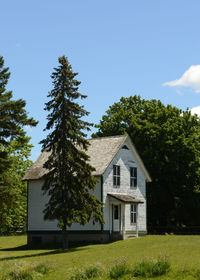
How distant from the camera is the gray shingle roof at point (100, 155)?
128ft

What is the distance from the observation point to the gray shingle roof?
39.0 metres

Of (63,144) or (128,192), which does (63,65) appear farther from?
(128,192)

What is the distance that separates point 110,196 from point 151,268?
20.3 meters

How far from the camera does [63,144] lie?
3328 cm

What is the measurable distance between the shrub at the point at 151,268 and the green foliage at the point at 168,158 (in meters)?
30.1

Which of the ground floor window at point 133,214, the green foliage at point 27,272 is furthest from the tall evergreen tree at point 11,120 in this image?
the green foliage at point 27,272

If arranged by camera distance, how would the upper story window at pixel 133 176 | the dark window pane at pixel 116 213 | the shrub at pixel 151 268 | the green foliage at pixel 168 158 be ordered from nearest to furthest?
the shrub at pixel 151 268
the dark window pane at pixel 116 213
the upper story window at pixel 133 176
the green foliage at pixel 168 158

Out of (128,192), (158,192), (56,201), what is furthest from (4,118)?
(158,192)

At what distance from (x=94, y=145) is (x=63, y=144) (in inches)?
369

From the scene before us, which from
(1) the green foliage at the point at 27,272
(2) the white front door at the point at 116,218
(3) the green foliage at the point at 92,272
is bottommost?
(1) the green foliage at the point at 27,272

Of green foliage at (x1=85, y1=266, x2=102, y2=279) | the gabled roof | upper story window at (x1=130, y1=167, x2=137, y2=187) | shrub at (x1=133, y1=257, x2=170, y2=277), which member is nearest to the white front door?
upper story window at (x1=130, y1=167, x2=137, y2=187)

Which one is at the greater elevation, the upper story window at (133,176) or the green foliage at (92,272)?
the upper story window at (133,176)

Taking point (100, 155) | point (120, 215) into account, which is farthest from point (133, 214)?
point (100, 155)

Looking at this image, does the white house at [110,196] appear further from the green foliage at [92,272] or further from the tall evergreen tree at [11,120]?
the green foliage at [92,272]
